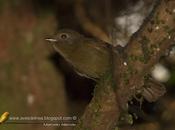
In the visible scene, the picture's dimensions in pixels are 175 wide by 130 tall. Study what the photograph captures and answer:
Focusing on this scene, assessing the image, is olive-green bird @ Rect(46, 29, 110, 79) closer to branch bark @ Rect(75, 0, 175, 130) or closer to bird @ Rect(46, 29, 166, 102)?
bird @ Rect(46, 29, 166, 102)

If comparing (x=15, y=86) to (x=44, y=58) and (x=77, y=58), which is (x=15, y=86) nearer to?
(x=44, y=58)

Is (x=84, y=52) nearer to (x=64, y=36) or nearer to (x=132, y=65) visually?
(x=64, y=36)

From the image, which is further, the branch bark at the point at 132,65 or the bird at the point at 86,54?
the bird at the point at 86,54

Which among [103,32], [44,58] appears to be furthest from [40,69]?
[103,32]

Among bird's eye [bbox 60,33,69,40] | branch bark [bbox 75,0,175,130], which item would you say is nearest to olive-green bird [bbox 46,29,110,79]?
bird's eye [bbox 60,33,69,40]

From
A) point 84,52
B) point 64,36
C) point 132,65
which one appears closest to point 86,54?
point 84,52

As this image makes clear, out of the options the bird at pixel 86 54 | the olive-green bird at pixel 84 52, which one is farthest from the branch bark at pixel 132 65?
the olive-green bird at pixel 84 52

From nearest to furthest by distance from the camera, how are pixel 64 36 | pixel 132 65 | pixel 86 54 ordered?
pixel 132 65 → pixel 86 54 → pixel 64 36

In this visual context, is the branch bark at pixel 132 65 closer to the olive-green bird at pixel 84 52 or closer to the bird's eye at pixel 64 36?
the olive-green bird at pixel 84 52

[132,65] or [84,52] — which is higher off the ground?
[132,65]

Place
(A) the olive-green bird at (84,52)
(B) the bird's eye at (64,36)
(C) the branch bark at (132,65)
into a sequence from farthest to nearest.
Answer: (B) the bird's eye at (64,36) < (A) the olive-green bird at (84,52) < (C) the branch bark at (132,65)

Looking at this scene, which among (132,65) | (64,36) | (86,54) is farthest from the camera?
(64,36)
